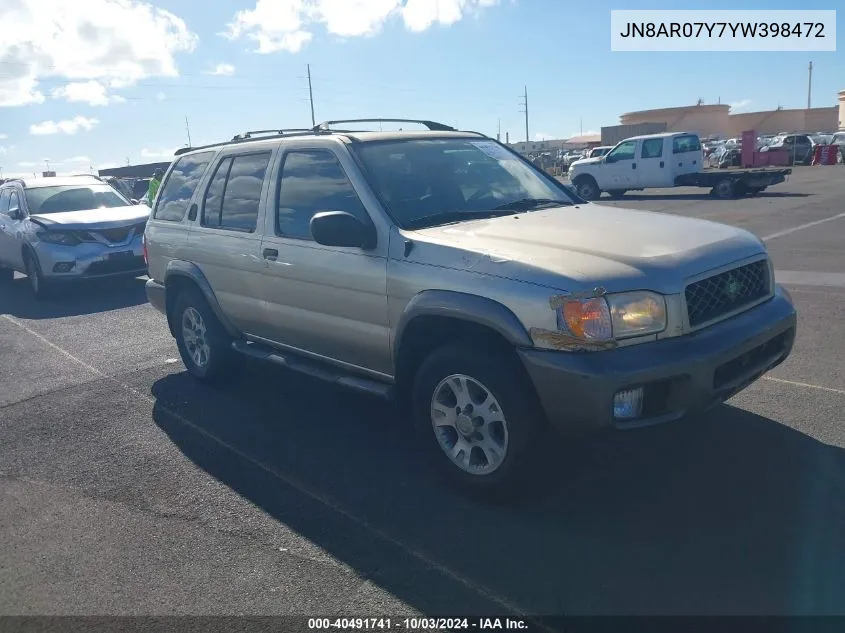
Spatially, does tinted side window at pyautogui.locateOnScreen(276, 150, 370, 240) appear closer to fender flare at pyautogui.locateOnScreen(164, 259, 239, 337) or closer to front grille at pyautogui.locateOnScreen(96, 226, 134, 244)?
fender flare at pyautogui.locateOnScreen(164, 259, 239, 337)

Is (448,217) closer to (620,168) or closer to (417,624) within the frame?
(417,624)

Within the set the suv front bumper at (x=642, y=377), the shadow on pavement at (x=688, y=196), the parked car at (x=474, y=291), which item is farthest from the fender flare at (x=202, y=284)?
the shadow on pavement at (x=688, y=196)

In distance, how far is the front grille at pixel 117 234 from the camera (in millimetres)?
10828

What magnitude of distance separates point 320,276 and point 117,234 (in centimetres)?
741

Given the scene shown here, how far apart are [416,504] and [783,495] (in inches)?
73.4

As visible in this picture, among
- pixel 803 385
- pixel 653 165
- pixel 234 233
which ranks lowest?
pixel 803 385

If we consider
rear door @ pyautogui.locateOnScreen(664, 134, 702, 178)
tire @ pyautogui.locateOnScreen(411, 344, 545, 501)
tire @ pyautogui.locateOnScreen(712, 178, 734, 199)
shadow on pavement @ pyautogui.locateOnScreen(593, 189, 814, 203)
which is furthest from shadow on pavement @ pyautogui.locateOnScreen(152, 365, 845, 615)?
rear door @ pyautogui.locateOnScreen(664, 134, 702, 178)

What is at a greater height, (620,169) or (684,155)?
(684,155)

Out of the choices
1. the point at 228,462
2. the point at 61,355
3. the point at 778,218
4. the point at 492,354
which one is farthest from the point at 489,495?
the point at 778,218

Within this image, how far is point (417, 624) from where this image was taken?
9.79ft

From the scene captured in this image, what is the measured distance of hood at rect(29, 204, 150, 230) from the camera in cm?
1080

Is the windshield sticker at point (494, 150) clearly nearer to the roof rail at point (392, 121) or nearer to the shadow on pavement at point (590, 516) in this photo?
the roof rail at point (392, 121)

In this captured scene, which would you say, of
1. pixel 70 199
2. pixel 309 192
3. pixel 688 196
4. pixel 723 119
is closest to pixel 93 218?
pixel 70 199

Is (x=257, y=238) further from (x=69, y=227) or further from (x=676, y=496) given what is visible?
(x=69, y=227)
